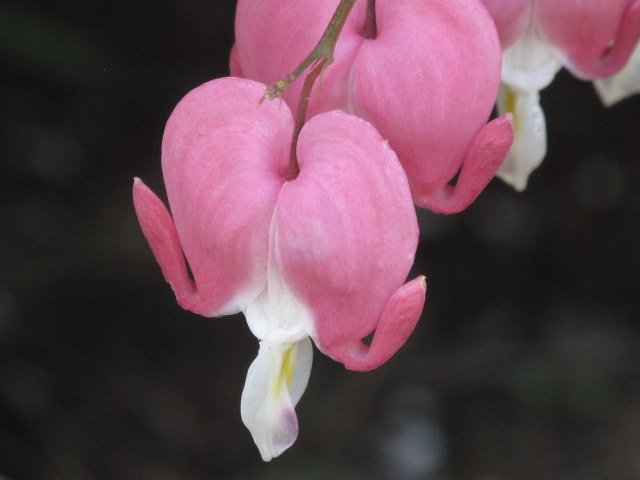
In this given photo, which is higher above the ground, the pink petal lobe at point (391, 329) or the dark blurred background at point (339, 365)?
the pink petal lobe at point (391, 329)

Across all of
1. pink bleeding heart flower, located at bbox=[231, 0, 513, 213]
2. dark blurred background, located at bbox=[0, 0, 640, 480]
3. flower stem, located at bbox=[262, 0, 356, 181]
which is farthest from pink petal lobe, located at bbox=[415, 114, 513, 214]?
dark blurred background, located at bbox=[0, 0, 640, 480]

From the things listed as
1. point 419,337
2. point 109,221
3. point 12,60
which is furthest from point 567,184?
point 12,60

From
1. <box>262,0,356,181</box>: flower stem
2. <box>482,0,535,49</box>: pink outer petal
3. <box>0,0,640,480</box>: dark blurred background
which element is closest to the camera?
<box>262,0,356,181</box>: flower stem

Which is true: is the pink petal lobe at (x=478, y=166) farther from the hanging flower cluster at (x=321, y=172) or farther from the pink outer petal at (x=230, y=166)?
the pink outer petal at (x=230, y=166)

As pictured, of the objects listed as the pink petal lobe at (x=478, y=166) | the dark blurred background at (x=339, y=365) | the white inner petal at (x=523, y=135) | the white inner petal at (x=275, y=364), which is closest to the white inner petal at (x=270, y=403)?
the white inner petal at (x=275, y=364)

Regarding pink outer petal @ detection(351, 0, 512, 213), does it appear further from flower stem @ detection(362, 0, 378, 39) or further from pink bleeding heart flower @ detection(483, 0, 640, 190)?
pink bleeding heart flower @ detection(483, 0, 640, 190)
